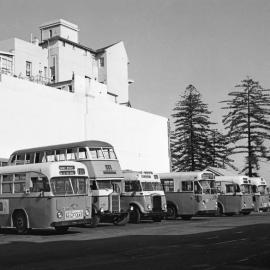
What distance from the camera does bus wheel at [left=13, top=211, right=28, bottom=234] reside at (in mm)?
20906

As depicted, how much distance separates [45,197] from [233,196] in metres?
20.0

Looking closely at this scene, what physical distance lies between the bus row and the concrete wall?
38.3ft

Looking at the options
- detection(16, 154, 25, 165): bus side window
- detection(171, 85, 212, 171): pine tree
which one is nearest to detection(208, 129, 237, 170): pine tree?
detection(171, 85, 212, 171): pine tree

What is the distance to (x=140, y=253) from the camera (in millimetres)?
12961

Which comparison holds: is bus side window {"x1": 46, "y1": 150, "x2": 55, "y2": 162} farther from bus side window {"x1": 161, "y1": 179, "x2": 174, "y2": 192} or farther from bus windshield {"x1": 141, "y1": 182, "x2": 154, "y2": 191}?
bus side window {"x1": 161, "y1": 179, "x2": 174, "y2": 192}

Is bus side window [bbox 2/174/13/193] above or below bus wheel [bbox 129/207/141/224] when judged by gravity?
above

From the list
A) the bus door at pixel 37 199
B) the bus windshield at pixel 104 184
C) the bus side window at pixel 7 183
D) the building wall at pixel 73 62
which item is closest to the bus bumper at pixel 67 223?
the bus door at pixel 37 199

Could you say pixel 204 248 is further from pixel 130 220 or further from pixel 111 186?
pixel 130 220

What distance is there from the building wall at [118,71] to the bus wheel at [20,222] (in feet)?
150

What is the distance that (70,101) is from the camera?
47.3 meters

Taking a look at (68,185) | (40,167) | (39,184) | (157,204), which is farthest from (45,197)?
(157,204)

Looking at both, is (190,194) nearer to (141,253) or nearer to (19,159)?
(19,159)

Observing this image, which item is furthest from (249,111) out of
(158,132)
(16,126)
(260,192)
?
(16,126)

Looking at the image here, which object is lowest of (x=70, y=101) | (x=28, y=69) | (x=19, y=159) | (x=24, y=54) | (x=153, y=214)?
(x=153, y=214)
